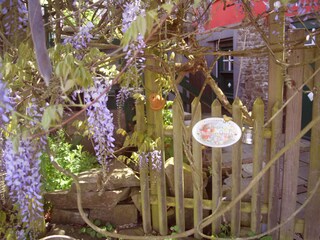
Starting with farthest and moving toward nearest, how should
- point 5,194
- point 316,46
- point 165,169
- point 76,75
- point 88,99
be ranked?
point 165,169, point 5,194, point 316,46, point 88,99, point 76,75

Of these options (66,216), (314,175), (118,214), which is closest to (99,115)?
(118,214)

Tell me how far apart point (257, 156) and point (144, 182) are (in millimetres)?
861

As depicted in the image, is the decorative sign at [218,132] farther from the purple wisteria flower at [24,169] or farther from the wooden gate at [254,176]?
the purple wisteria flower at [24,169]

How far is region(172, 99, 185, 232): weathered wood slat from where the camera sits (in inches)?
94.4

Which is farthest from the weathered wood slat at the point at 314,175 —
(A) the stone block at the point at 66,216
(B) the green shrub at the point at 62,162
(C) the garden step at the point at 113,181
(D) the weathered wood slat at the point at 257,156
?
(B) the green shrub at the point at 62,162

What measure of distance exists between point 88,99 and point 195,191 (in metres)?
1.19

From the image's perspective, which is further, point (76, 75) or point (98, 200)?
point (98, 200)

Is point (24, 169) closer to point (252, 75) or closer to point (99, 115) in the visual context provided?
point (99, 115)

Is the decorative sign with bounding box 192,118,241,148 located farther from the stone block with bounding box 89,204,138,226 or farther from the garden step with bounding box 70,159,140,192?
the stone block with bounding box 89,204,138,226

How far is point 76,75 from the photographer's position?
3.77 feet

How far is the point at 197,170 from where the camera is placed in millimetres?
2449

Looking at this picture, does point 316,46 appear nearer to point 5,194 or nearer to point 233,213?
point 233,213

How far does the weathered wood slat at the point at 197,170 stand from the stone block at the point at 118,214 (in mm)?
538

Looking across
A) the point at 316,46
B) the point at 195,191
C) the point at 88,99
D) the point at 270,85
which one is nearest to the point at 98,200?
the point at 195,191
